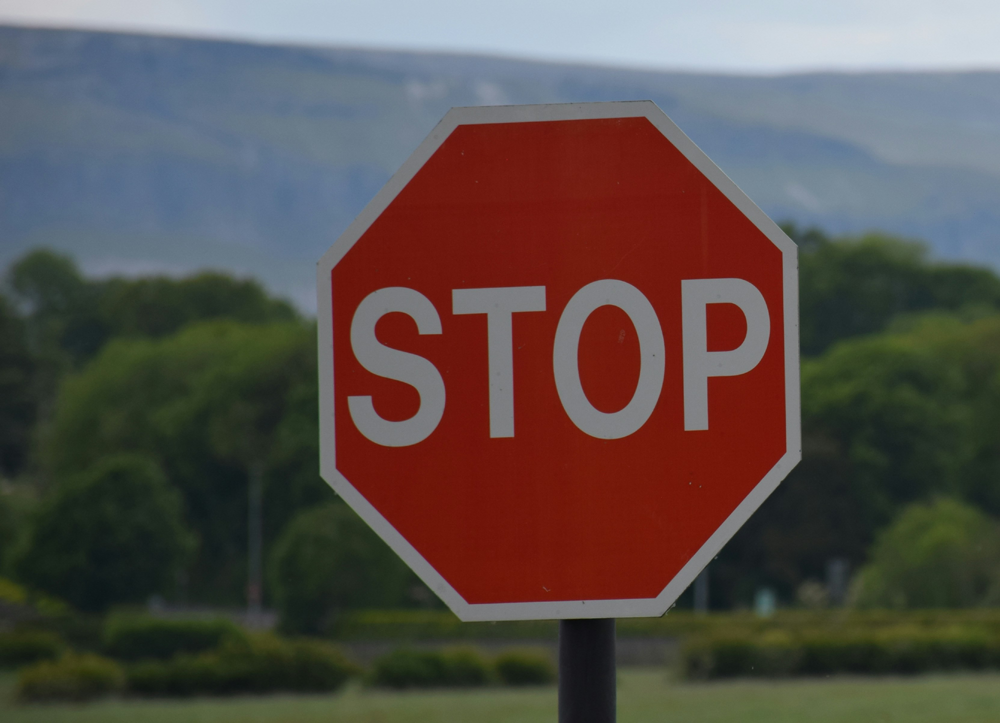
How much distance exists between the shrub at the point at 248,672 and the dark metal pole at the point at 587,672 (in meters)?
A: 20.3

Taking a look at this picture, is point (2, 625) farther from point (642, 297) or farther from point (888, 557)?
point (642, 297)

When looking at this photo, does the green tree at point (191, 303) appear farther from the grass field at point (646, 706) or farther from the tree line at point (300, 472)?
the grass field at point (646, 706)

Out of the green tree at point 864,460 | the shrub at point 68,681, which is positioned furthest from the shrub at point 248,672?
the green tree at point 864,460

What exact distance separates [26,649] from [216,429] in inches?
995

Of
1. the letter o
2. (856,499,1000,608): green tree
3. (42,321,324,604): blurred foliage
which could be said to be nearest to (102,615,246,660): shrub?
(42,321,324,604): blurred foliage

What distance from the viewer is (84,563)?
31.8 m

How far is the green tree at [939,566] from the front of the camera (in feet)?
105

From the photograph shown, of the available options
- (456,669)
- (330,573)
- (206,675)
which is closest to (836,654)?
(456,669)

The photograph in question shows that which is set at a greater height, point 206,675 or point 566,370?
point 566,370

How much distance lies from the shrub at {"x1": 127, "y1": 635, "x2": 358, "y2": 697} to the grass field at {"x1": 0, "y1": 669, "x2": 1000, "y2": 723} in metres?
0.40

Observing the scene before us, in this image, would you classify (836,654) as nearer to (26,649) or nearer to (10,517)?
(26,649)

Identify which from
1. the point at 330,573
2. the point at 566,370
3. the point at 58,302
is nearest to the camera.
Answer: the point at 566,370

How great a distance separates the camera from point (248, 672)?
70.7 ft

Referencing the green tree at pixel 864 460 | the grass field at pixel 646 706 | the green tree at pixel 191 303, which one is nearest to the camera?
the grass field at pixel 646 706
